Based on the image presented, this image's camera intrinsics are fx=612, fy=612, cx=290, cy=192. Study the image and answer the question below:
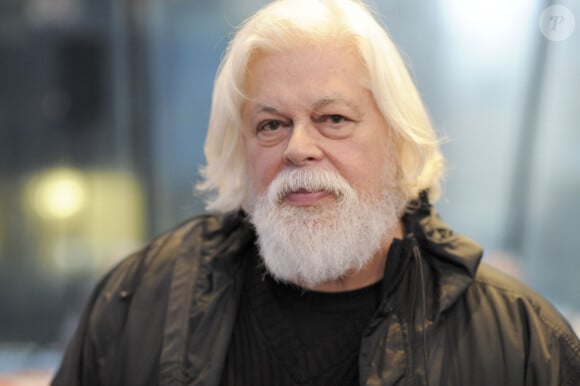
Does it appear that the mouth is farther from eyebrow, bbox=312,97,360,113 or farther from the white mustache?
eyebrow, bbox=312,97,360,113

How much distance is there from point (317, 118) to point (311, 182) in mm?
158

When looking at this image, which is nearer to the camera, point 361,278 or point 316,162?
point 316,162

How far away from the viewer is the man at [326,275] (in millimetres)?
1393

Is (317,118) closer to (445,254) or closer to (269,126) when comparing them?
(269,126)

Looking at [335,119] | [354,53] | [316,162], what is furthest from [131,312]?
[354,53]

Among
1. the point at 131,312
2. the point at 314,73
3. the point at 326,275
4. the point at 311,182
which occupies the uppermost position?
the point at 314,73

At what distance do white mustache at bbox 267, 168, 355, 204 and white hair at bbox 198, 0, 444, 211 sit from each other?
21 centimetres

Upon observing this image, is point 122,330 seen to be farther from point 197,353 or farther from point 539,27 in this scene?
point 539,27

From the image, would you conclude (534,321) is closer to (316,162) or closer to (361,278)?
(361,278)

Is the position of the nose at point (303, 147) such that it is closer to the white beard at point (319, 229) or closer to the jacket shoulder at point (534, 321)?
the white beard at point (319, 229)

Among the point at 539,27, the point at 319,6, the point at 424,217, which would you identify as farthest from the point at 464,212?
the point at 319,6

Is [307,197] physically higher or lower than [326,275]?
higher

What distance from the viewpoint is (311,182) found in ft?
4.75

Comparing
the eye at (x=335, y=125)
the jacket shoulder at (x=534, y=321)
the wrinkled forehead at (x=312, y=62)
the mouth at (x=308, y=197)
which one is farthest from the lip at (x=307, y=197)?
the jacket shoulder at (x=534, y=321)
